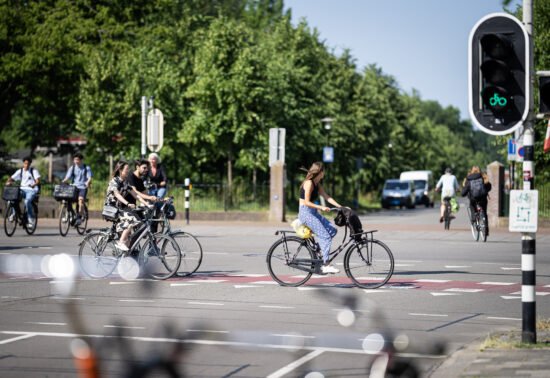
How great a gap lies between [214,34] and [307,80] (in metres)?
7.64

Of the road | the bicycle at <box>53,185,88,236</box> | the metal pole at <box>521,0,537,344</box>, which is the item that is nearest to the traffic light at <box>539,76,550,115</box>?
the metal pole at <box>521,0,537,344</box>

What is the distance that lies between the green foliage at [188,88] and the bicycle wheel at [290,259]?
23.2 meters

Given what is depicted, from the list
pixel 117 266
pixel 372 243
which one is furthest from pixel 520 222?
pixel 117 266

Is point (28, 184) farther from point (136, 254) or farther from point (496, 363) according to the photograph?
point (496, 363)

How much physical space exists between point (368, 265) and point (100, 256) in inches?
156

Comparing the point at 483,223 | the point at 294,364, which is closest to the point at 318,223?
the point at 294,364

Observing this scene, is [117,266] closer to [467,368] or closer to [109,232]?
[109,232]

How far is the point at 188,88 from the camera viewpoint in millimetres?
39344

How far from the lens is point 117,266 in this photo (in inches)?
563

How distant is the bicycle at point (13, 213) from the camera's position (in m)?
22.8

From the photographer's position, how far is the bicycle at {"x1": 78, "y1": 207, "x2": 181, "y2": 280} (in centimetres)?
1377

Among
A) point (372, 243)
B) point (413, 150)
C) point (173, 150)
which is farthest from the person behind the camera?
point (413, 150)

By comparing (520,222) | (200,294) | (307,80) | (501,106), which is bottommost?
(200,294)

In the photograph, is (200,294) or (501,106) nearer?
(501,106)
